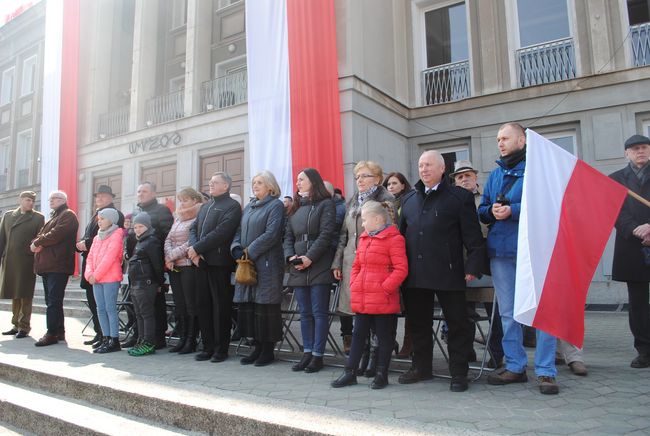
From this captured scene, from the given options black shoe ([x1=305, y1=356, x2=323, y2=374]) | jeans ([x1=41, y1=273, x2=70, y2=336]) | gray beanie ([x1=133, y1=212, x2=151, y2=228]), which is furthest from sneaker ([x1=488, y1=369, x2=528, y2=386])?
jeans ([x1=41, y1=273, x2=70, y2=336])

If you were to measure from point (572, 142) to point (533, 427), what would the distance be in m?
9.40

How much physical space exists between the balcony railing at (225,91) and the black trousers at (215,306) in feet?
27.5

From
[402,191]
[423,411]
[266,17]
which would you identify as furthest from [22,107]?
[423,411]

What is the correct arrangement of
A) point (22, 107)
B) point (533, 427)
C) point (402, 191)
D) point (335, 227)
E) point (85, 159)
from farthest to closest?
point (22, 107)
point (85, 159)
point (402, 191)
point (335, 227)
point (533, 427)

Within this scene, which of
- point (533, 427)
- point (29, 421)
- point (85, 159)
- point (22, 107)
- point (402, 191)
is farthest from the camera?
point (22, 107)

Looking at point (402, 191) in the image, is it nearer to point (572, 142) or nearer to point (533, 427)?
point (533, 427)

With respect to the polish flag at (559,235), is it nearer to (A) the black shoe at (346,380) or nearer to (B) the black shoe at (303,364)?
(A) the black shoe at (346,380)

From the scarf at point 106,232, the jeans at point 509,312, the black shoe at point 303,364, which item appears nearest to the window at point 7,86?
the scarf at point 106,232

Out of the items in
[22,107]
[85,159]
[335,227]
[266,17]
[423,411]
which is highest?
[22,107]

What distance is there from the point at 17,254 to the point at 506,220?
6.65 meters

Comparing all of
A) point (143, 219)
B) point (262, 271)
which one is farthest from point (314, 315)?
point (143, 219)

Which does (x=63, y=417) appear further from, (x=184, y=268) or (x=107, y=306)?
(x=107, y=306)

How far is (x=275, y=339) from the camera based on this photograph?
4555 millimetres

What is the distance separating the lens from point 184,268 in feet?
17.1
